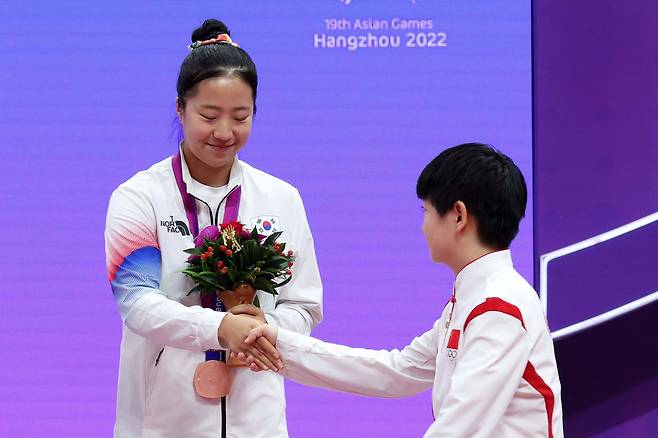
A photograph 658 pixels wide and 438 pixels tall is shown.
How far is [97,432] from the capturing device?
431 centimetres

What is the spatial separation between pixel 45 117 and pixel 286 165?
1.07 meters

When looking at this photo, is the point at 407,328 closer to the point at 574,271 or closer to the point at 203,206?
the point at 574,271

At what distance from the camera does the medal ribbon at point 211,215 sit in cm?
268

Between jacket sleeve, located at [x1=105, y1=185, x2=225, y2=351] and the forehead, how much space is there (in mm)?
309

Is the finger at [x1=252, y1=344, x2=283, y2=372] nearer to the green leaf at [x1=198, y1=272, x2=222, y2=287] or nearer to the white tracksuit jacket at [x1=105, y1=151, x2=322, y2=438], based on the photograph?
the white tracksuit jacket at [x1=105, y1=151, x2=322, y2=438]

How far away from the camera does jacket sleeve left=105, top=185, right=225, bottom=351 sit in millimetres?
2543

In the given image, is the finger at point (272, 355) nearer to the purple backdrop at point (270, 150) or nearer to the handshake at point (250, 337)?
the handshake at point (250, 337)

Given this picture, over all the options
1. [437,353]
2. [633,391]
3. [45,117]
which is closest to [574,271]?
[633,391]

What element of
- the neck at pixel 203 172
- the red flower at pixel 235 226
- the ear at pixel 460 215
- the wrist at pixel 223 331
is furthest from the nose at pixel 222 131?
the ear at pixel 460 215

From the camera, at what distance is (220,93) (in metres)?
2.72

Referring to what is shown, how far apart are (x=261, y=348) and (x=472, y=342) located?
648 mm

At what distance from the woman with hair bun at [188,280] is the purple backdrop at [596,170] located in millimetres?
1762

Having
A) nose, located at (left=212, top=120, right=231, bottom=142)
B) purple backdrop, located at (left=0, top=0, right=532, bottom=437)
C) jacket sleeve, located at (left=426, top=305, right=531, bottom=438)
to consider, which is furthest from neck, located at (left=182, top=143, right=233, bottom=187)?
purple backdrop, located at (left=0, top=0, right=532, bottom=437)

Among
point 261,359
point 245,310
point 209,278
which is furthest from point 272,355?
point 209,278
